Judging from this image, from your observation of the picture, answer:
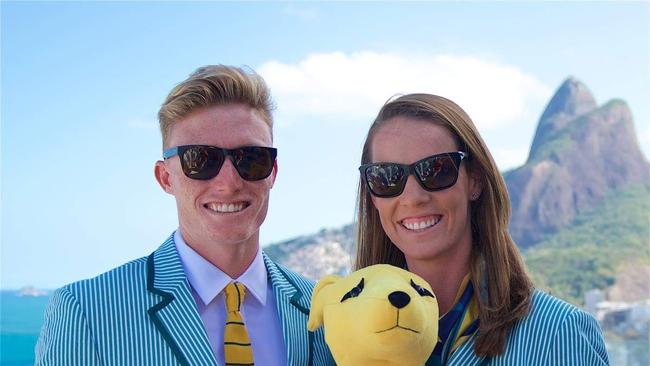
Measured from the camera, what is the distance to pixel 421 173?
3322mm

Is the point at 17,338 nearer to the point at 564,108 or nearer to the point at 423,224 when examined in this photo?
the point at 564,108

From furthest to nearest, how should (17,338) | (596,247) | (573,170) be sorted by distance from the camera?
(573,170), (596,247), (17,338)

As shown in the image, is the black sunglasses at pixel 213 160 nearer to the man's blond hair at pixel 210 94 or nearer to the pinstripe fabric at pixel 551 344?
the man's blond hair at pixel 210 94

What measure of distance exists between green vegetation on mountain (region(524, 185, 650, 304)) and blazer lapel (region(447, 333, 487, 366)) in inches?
2324

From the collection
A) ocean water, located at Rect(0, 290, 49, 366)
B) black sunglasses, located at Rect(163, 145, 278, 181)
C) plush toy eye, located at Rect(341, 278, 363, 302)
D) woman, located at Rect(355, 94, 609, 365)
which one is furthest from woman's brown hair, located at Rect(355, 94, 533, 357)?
ocean water, located at Rect(0, 290, 49, 366)

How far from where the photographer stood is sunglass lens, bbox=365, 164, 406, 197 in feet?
11.0

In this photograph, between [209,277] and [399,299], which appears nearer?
[399,299]

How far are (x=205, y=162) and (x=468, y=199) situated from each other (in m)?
1.17

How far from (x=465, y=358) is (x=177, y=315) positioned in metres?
1.19

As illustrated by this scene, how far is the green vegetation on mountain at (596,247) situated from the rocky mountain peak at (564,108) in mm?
12739

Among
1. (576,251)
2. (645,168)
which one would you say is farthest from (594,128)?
(576,251)

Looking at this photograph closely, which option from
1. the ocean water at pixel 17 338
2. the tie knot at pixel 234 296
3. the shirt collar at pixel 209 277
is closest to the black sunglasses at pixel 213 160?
the shirt collar at pixel 209 277

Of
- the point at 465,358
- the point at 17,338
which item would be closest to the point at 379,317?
the point at 465,358

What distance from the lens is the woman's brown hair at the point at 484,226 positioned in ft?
10.6
